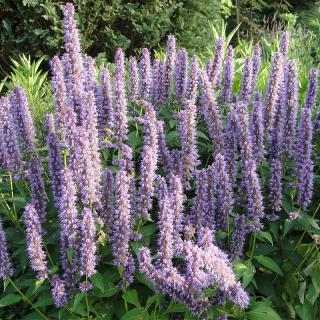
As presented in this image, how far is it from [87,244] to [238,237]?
966mm

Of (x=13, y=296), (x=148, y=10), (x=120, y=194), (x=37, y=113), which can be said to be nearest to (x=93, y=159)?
(x=120, y=194)

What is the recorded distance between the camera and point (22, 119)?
3.85m

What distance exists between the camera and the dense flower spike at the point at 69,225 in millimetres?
3020

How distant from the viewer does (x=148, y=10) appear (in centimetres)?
1026

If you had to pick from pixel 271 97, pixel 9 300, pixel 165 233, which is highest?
pixel 271 97

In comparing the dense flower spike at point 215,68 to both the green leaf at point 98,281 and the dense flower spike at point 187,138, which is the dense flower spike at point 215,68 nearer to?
the dense flower spike at point 187,138

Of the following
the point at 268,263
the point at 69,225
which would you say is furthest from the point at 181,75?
the point at 69,225

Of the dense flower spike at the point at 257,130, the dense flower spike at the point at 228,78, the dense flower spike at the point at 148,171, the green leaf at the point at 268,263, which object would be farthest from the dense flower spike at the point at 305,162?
the dense flower spike at the point at 228,78

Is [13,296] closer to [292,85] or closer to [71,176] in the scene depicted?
[71,176]

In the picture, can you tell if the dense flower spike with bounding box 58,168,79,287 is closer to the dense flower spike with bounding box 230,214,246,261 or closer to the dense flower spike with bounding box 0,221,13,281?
the dense flower spike with bounding box 0,221,13,281

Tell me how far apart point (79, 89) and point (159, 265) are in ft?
5.38

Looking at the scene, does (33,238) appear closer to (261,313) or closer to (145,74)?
(261,313)

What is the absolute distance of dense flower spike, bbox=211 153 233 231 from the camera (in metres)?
3.30

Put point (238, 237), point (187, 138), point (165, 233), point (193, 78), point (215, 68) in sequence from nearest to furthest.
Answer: point (165, 233) < point (238, 237) < point (187, 138) < point (193, 78) < point (215, 68)
